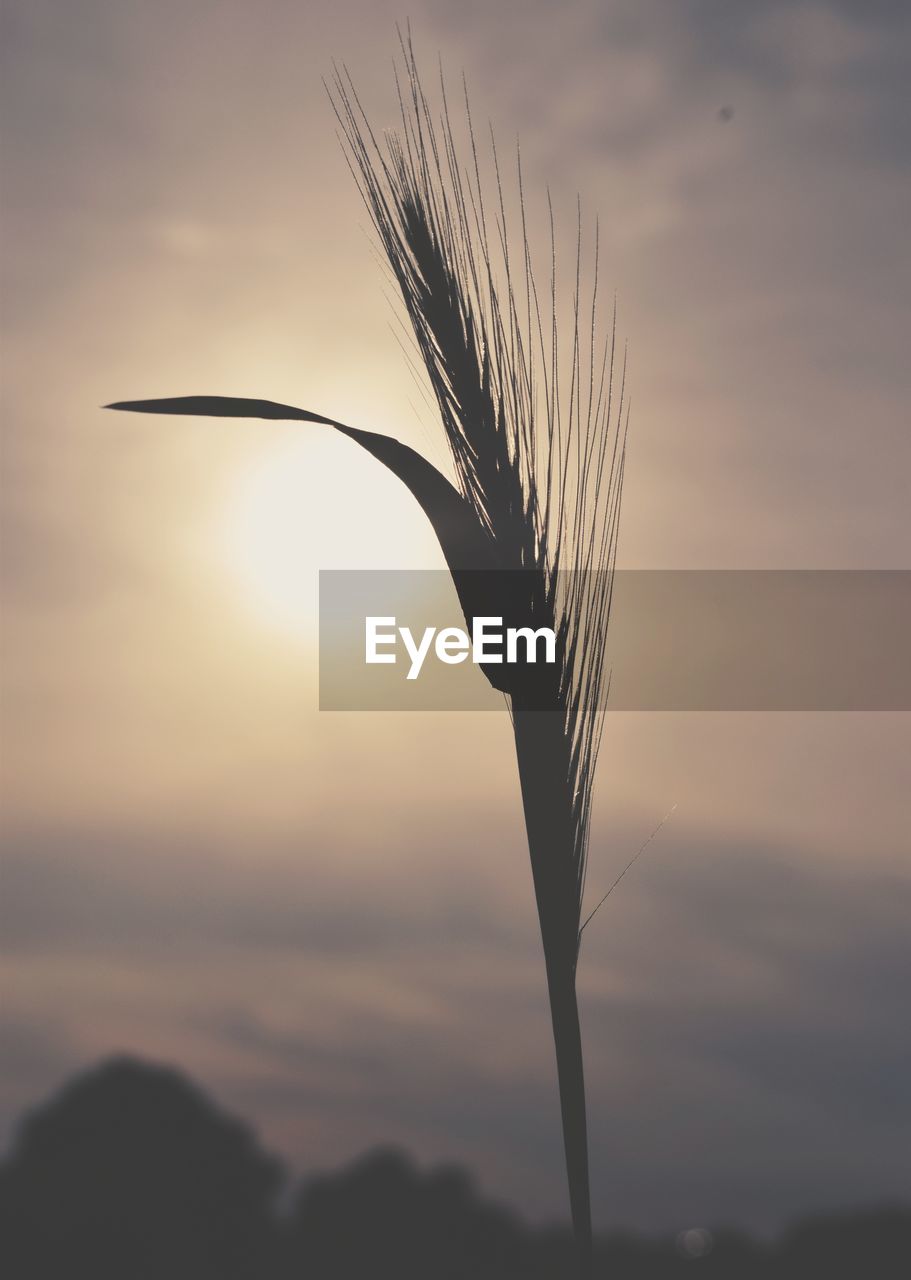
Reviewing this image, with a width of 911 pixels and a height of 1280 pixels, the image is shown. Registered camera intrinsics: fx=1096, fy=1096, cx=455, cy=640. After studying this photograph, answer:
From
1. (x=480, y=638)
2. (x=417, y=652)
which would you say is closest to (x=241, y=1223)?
(x=417, y=652)

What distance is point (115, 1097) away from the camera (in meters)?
7.36

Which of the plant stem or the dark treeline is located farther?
the dark treeline

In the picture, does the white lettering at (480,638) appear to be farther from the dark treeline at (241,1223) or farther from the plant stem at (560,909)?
the dark treeline at (241,1223)

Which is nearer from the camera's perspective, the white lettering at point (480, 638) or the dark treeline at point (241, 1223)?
the white lettering at point (480, 638)

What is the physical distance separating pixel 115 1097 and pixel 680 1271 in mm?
6210

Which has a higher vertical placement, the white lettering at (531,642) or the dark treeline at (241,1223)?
the white lettering at (531,642)

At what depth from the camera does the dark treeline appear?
78.1 inches

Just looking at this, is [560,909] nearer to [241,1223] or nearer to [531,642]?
[531,642]

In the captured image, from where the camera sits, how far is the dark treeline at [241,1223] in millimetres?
1984

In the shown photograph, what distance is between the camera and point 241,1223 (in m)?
5.07

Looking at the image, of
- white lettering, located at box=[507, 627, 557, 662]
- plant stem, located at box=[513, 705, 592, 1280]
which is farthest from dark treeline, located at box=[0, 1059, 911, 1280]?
white lettering, located at box=[507, 627, 557, 662]

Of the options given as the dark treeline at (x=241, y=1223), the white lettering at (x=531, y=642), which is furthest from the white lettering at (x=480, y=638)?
the dark treeline at (x=241, y=1223)

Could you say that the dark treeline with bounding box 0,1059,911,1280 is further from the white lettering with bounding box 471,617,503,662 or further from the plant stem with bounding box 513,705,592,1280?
the white lettering with bounding box 471,617,503,662

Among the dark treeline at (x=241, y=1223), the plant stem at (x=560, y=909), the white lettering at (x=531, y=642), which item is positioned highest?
the white lettering at (x=531, y=642)
